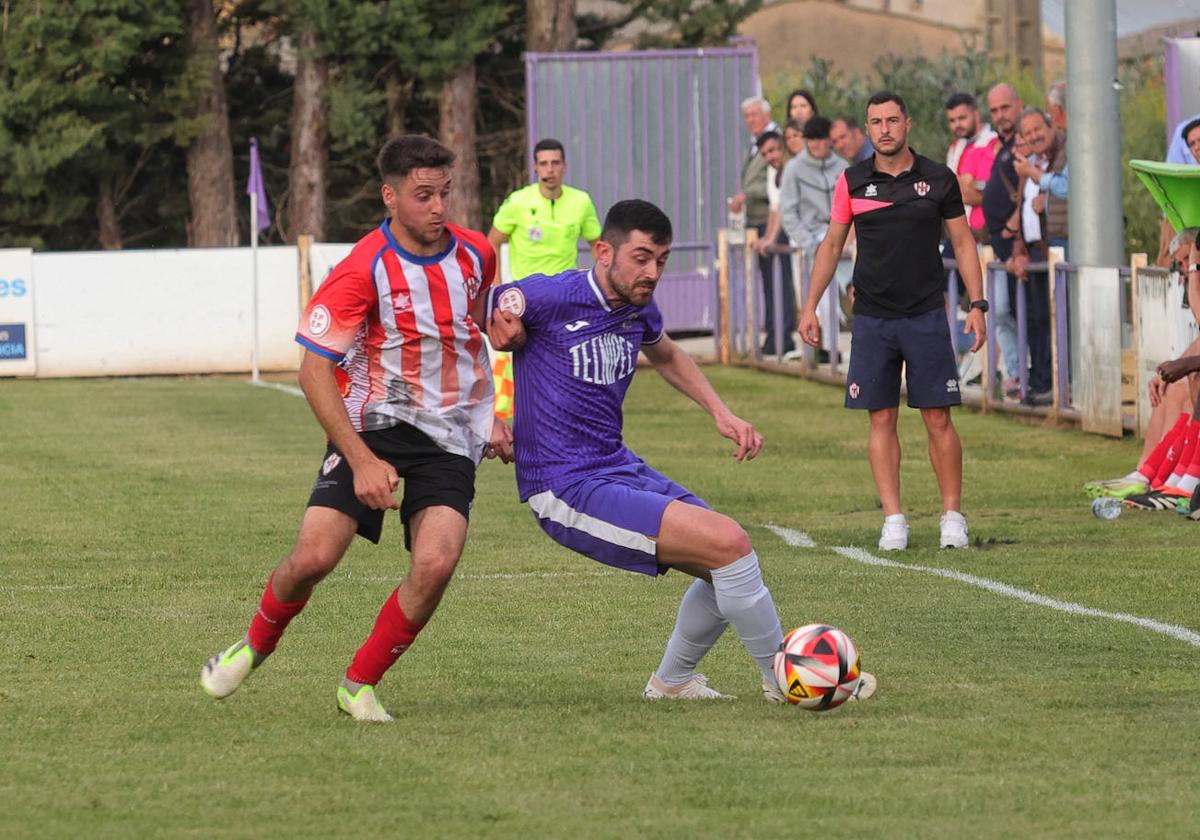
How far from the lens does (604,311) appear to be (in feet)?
22.7

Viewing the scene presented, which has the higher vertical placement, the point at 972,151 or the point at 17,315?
the point at 972,151

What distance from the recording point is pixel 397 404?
684 centimetres

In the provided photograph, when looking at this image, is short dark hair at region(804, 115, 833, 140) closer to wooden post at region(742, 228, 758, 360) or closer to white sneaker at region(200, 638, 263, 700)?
wooden post at region(742, 228, 758, 360)

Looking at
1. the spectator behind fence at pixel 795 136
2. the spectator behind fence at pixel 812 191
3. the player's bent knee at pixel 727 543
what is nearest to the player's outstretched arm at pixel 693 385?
the player's bent knee at pixel 727 543

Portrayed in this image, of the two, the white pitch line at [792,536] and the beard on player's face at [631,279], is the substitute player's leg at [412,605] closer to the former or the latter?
the beard on player's face at [631,279]

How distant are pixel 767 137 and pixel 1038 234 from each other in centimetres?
524

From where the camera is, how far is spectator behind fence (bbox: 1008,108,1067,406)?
16766 mm

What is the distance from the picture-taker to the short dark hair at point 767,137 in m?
21.8

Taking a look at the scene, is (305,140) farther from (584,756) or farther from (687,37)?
(584,756)

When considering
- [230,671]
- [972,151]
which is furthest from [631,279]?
[972,151]

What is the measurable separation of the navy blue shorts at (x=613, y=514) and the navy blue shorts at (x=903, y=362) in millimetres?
4006

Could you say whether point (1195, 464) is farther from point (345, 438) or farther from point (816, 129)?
point (816, 129)

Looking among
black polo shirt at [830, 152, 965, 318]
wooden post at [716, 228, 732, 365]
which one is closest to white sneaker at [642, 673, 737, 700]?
black polo shirt at [830, 152, 965, 318]

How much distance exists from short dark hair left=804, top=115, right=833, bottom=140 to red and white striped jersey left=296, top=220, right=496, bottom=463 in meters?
12.7
